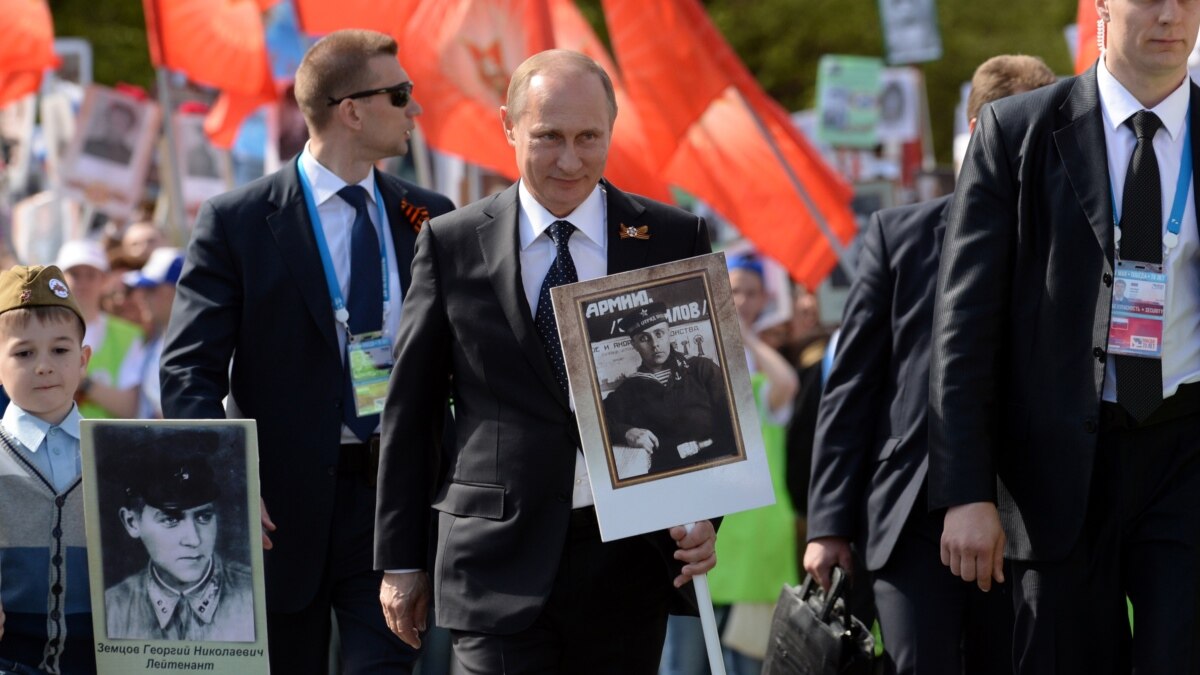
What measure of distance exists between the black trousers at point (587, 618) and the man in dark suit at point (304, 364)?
39.2 inches

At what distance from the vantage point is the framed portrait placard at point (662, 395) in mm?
4168

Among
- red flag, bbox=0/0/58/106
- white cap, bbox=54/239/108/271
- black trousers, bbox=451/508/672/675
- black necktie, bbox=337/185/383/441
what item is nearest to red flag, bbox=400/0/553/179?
white cap, bbox=54/239/108/271

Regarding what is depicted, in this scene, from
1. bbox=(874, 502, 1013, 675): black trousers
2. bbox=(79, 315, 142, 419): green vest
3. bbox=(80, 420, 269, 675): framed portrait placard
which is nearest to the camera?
bbox=(80, 420, 269, 675): framed portrait placard

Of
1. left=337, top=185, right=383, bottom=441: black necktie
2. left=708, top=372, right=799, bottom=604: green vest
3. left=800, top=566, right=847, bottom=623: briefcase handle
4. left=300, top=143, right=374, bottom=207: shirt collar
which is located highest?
left=300, top=143, right=374, bottom=207: shirt collar

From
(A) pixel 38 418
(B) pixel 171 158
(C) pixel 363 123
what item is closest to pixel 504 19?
(B) pixel 171 158

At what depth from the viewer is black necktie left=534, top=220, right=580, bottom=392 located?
4.46m

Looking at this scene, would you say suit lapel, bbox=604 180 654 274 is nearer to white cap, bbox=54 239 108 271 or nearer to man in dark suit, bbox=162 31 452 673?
man in dark suit, bbox=162 31 452 673

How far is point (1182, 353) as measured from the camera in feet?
13.9

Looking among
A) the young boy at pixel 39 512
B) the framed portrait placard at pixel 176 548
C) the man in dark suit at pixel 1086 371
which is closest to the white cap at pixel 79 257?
the young boy at pixel 39 512

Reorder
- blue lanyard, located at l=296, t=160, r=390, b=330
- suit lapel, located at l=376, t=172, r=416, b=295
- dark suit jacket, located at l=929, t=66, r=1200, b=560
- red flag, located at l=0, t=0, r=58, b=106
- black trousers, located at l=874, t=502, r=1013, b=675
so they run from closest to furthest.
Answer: dark suit jacket, located at l=929, t=66, r=1200, b=560 → black trousers, located at l=874, t=502, r=1013, b=675 → blue lanyard, located at l=296, t=160, r=390, b=330 → suit lapel, located at l=376, t=172, r=416, b=295 → red flag, located at l=0, t=0, r=58, b=106

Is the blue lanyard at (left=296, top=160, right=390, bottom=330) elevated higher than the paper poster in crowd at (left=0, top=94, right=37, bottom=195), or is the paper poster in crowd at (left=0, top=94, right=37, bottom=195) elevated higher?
the paper poster in crowd at (left=0, top=94, right=37, bottom=195)

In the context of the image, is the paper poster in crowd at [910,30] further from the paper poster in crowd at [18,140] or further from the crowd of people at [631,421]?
the crowd of people at [631,421]

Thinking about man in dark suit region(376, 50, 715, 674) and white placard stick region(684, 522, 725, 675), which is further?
man in dark suit region(376, 50, 715, 674)

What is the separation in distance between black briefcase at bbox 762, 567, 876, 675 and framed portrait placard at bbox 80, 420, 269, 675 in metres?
1.69
